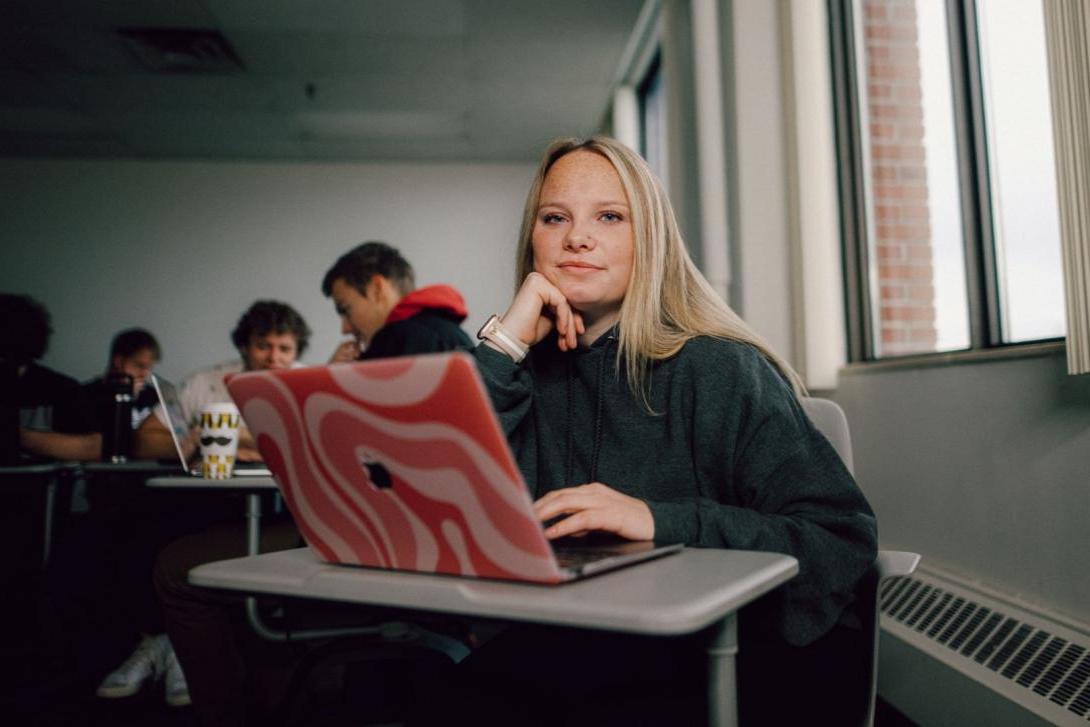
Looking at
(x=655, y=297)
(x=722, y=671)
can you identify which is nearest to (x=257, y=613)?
(x=655, y=297)

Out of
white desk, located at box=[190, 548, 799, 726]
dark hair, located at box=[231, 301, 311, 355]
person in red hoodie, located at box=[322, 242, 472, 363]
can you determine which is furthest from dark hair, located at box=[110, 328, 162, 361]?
white desk, located at box=[190, 548, 799, 726]

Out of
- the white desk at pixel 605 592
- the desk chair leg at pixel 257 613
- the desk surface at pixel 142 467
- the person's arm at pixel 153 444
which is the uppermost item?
the person's arm at pixel 153 444

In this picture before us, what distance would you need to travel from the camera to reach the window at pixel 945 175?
5.74 ft

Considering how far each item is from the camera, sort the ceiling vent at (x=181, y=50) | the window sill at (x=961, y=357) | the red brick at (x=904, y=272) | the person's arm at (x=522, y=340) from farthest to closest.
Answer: the ceiling vent at (x=181, y=50) < the red brick at (x=904, y=272) < the window sill at (x=961, y=357) < the person's arm at (x=522, y=340)

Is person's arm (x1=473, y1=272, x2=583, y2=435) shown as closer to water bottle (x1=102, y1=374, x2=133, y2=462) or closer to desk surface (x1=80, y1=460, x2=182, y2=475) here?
desk surface (x1=80, y1=460, x2=182, y2=475)

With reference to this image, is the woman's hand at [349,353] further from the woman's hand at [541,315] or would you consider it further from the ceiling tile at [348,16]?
the woman's hand at [541,315]

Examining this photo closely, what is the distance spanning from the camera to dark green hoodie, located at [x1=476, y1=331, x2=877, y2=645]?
0.85 m

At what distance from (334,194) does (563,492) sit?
562 cm

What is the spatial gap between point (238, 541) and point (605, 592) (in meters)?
1.71

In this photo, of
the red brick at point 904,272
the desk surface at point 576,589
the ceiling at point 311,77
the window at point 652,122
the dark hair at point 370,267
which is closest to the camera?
the desk surface at point 576,589

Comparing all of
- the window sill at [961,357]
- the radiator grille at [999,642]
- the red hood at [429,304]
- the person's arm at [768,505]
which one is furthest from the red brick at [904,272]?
the person's arm at [768,505]

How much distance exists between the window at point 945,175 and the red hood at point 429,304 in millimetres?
1205

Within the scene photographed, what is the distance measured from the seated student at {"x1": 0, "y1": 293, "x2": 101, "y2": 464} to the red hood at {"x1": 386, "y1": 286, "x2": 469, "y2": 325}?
40.0 inches

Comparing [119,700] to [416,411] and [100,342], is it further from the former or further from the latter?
[100,342]
